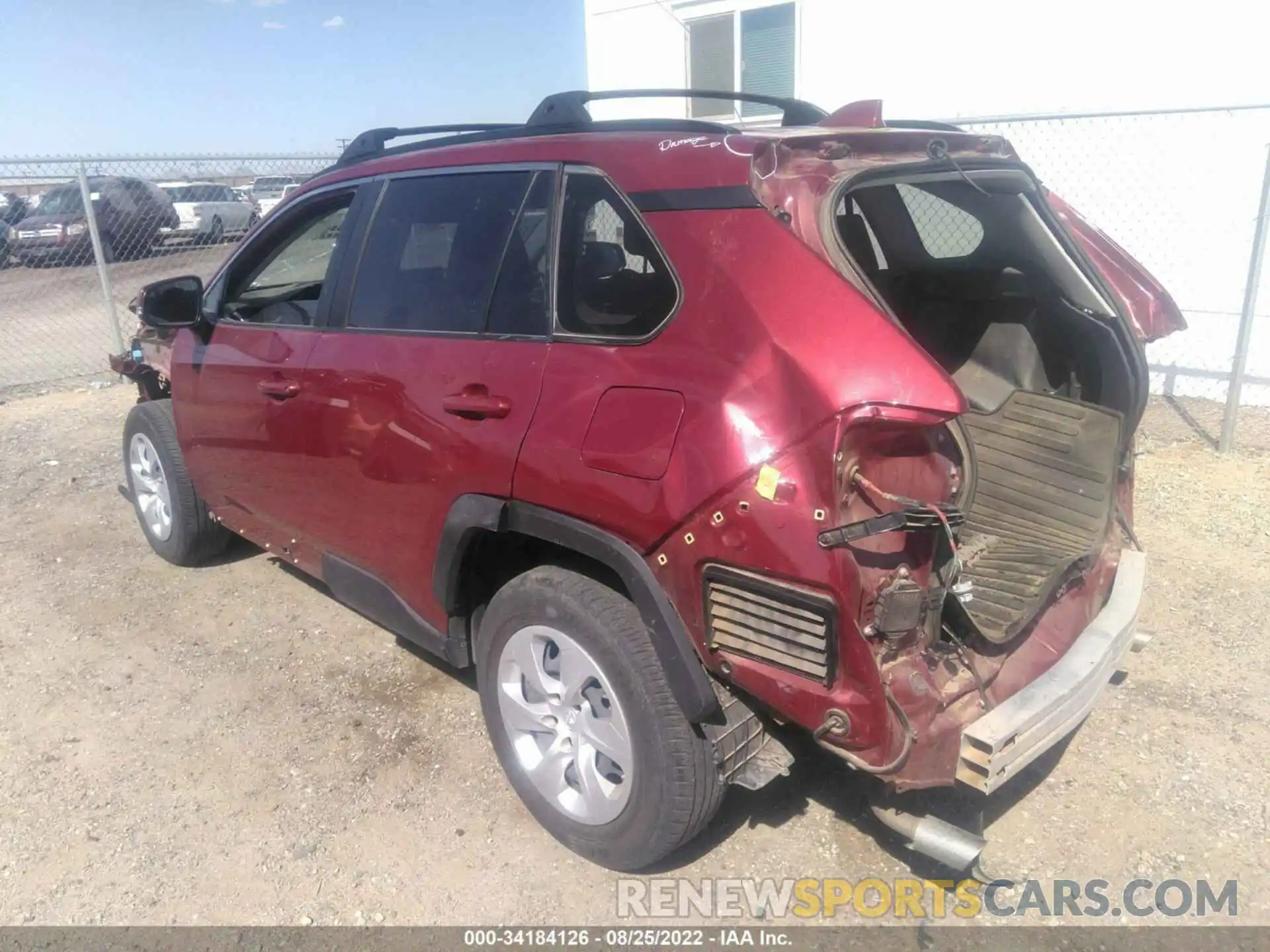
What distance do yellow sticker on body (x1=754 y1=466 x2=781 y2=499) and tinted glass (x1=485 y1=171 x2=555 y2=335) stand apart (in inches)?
34.8

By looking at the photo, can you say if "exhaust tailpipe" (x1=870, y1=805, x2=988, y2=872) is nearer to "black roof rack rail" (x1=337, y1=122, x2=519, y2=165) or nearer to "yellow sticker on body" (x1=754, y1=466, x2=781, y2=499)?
"yellow sticker on body" (x1=754, y1=466, x2=781, y2=499)

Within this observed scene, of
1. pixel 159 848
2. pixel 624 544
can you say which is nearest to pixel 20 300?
pixel 159 848

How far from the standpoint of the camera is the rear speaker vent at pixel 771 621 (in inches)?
81.8

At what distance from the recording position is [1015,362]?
3545 millimetres

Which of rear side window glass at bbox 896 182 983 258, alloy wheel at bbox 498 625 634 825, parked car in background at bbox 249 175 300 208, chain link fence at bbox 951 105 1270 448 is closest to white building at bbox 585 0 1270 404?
chain link fence at bbox 951 105 1270 448

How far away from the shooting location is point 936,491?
2.25m

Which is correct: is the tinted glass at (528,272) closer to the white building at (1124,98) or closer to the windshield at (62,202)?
the white building at (1124,98)

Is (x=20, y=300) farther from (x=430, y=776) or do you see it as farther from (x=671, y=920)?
(x=671, y=920)

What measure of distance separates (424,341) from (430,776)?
146 centimetres

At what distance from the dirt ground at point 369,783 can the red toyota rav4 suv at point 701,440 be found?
39 centimetres

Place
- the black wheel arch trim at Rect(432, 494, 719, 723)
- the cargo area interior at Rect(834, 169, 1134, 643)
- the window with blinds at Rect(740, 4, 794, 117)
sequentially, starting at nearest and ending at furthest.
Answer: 1. the black wheel arch trim at Rect(432, 494, 719, 723)
2. the cargo area interior at Rect(834, 169, 1134, 643)
3. the window with blinds at Rect(740, 4, 794, 117)

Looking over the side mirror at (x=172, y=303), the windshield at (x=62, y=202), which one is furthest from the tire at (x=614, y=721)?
the windshield at (x=62, y=202)

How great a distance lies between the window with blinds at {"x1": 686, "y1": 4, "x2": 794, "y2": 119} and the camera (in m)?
8.15

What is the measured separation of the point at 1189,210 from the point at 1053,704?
5841 mm
